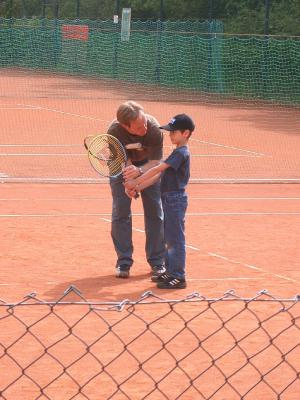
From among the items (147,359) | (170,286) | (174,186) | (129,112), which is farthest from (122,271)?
(147,359)

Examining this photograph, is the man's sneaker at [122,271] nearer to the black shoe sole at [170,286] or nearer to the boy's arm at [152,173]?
the black shoe sole at [170,286]

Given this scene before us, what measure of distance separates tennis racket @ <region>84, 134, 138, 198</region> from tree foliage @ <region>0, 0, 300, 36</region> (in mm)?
27034

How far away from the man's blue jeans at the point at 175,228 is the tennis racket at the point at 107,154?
545mm

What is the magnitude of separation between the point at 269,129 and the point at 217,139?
2807 millimetres

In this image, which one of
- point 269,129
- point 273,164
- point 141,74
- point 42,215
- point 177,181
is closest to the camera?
point 177,181

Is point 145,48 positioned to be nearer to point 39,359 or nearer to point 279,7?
point 279,7

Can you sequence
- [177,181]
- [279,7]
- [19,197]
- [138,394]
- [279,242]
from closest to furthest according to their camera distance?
[138,394] < [177,181] < [279,242] < [19,197] < [279,7]

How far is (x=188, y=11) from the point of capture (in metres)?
44.7

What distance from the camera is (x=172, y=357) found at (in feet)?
26.7

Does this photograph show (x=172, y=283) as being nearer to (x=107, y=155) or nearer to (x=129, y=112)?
(x=107, y=155)

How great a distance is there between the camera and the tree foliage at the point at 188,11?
38.2 meters

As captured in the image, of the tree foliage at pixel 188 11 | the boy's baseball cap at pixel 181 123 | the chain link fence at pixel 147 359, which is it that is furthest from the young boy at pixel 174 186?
the tree foliage at pixel 188 11

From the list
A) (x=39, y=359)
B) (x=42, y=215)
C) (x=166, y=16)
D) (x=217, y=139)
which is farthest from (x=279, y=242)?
(x=166, y=16)

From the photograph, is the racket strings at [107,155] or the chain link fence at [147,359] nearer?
the chain link fence at [147,359]
